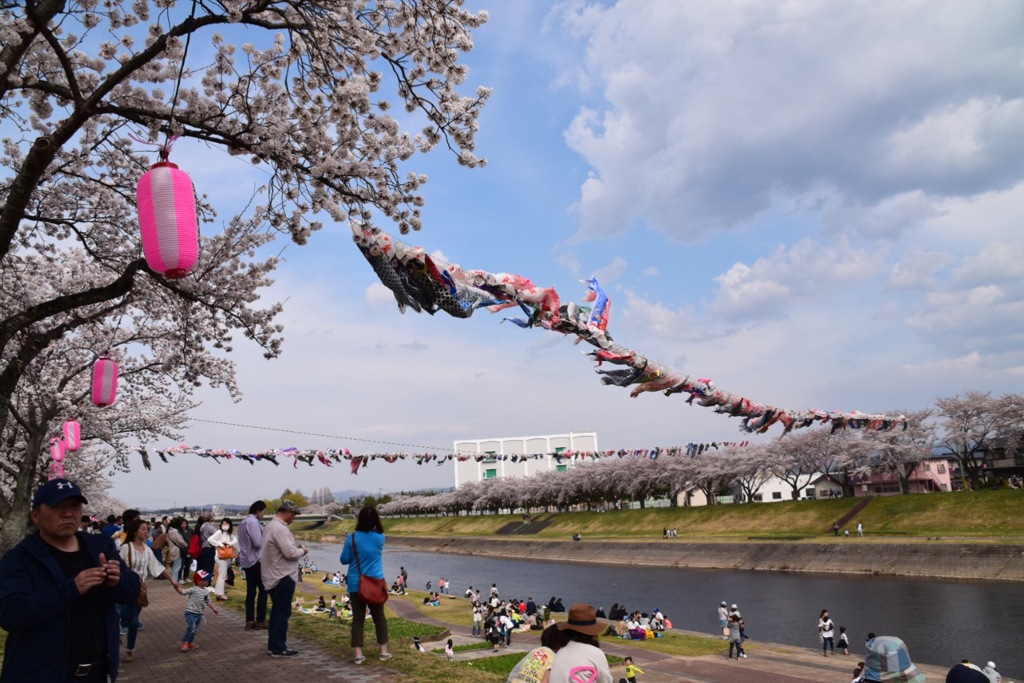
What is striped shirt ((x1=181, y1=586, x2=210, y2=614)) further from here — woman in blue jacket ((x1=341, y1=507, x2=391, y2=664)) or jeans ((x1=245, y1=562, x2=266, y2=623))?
woman in blue jacket ((x1=341, y1=507, x2=391, y2=664))

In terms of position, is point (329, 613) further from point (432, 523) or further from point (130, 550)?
point (432, 523)

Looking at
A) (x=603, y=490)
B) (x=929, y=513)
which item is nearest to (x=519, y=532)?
(x=603, y=490)

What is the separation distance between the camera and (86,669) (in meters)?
3.42

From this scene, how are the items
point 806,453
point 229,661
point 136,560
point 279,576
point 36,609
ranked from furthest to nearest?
1. point 806,453
2. point 136,560
3. point 279,576
4. point 229,661
5. point 36,609

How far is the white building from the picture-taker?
307 feet

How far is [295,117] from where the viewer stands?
804 centimetres

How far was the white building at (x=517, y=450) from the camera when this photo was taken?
9350 centimetres

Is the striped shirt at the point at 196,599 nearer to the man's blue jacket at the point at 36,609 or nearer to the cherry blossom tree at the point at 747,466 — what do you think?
the man's blue jacket at the point at 36,609

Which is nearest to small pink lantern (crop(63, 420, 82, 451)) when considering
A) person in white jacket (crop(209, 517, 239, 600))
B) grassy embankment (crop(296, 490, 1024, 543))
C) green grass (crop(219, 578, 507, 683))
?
person in white jacket (crop(209, 517, 239, 600))

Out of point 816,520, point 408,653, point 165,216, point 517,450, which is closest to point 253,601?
point 408,653

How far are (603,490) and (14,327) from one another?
2349 inches

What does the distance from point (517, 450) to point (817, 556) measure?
224 feet

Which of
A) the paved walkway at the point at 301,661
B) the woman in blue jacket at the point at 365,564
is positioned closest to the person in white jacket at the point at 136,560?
the paved walkway at the point at 301,661

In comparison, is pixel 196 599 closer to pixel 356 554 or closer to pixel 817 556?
pixel 356 554
